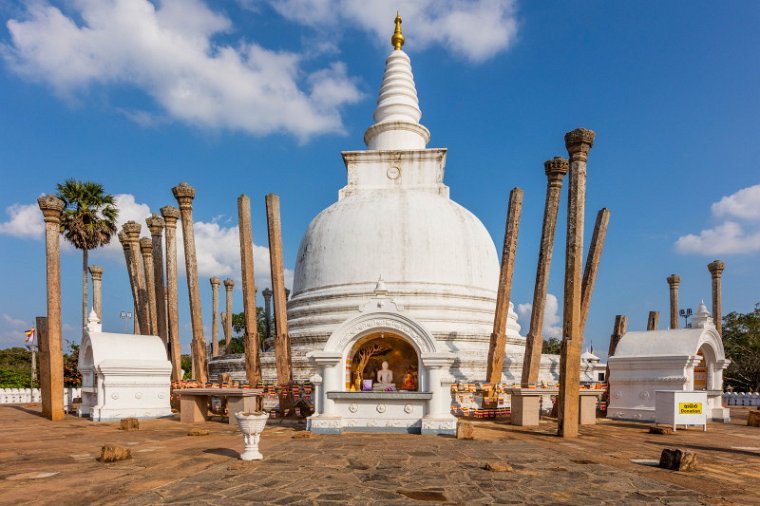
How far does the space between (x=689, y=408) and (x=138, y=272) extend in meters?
21.9

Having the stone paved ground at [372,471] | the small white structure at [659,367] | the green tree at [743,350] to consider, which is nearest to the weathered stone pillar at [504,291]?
the small white structure at [659,367]

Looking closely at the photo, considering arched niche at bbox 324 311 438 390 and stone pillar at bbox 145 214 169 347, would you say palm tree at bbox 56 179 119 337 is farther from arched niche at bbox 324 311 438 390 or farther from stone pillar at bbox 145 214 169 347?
arched niche at bbox 324 311 438 390

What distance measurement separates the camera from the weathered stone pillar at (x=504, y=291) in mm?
19047

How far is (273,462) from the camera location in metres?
9.56

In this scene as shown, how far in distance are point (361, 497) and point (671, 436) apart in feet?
34.9

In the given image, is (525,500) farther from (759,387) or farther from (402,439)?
(759,387)

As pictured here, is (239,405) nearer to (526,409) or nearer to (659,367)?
(526,409)

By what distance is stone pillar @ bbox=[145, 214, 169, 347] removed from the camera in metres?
21.8

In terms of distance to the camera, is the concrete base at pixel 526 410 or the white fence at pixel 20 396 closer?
the concrete base at pixel 526 410

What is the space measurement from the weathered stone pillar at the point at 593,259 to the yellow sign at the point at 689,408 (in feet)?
12.7

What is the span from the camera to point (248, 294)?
1800 centimetres

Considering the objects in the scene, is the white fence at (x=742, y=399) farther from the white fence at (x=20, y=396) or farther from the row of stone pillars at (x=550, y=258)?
the white fence at (x=20, y=396)

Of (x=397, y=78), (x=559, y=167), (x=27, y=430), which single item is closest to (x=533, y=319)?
(x=559, y=167)

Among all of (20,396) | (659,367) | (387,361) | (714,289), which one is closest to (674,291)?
(714,289)
